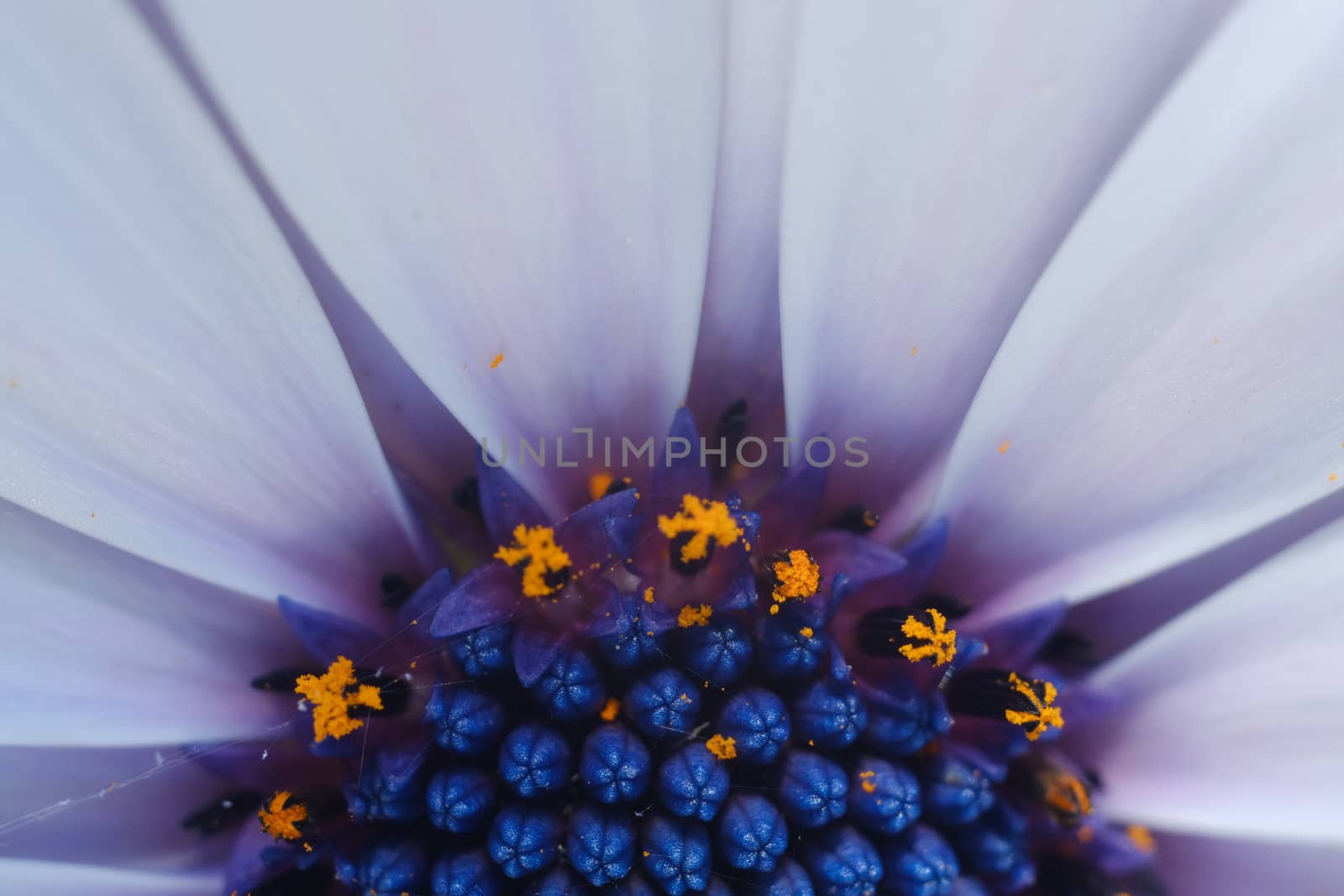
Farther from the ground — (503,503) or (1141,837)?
(503,503)

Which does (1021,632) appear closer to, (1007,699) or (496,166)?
(1007,699)

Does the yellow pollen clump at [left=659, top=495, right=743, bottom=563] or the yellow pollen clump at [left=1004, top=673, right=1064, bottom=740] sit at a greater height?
the yellow pollen clump at [left=659, top=495, right=743, bottom=563]

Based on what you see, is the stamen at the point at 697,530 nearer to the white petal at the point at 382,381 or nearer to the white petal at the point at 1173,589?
the white petal at the point at 382,381

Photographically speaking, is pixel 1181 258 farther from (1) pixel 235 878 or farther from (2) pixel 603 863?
(1) pixel 235 878

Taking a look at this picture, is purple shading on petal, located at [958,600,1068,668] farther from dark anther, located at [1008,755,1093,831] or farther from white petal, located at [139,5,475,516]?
white petal, located at [139,5,475,516]

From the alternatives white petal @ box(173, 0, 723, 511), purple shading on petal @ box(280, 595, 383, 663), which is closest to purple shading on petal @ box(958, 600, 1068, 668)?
white petal @ box(173, 0, 723, 511)

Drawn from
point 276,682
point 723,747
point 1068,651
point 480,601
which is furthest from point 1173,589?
point 276,682
